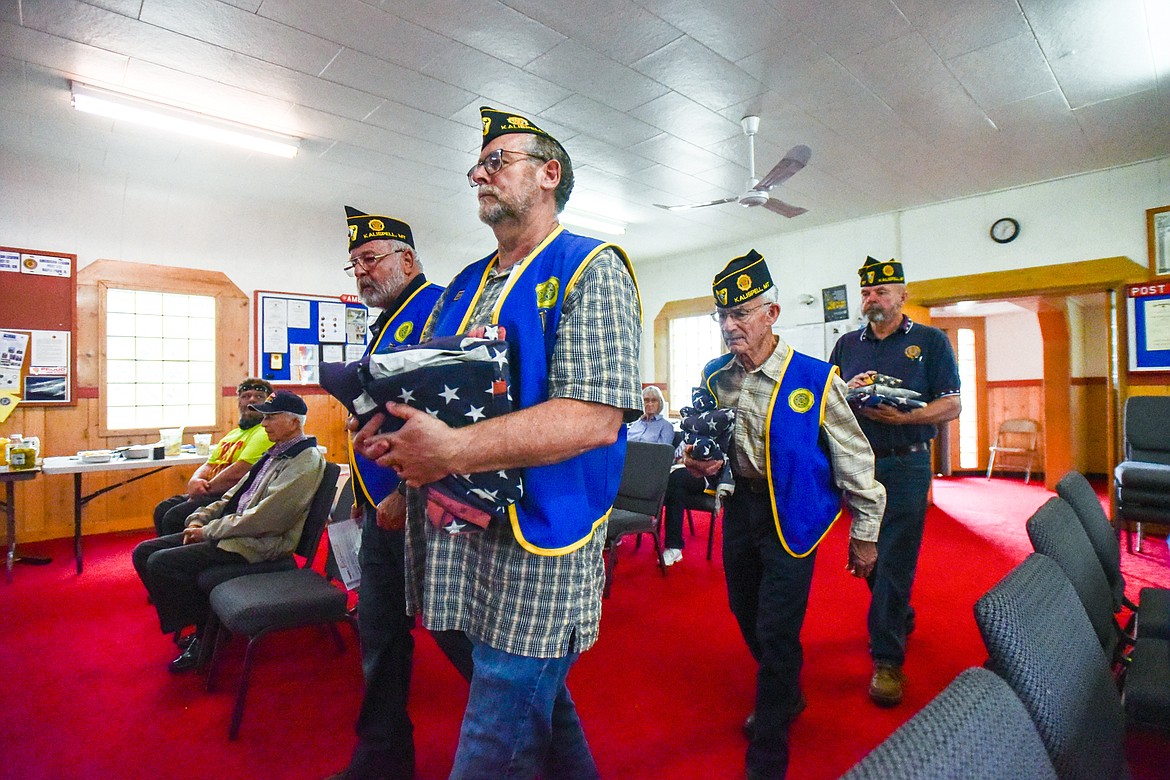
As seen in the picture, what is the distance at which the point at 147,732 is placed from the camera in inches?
85.4

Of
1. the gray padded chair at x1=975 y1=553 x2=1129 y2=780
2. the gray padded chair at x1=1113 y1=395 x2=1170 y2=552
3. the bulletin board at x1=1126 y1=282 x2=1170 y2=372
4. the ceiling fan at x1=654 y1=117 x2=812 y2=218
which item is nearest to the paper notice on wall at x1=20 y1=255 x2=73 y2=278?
the ceiling fan at x1=654 y1=117 x2=812 y2=218

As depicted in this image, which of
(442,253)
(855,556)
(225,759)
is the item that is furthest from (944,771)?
(442,253)

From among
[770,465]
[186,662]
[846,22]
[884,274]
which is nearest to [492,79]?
[846,22]

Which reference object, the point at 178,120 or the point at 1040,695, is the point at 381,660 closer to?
the point at 1040,695

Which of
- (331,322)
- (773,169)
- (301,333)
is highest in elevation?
(773,169)

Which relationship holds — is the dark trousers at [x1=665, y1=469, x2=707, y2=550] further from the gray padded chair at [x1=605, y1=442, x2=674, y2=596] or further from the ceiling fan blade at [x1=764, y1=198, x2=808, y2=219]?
the ceiling fan blade at [x1=764, y1=198, x2=808, y2=219]

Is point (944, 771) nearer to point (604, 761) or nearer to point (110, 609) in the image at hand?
point (604, 761)

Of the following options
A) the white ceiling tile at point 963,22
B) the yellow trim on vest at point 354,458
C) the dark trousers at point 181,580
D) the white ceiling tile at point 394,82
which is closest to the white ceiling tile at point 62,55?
the white ceiling tile at point 394,82

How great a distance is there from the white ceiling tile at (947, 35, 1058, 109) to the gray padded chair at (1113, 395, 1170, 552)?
2473 mm

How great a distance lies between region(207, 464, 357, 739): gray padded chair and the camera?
2137 millimetres

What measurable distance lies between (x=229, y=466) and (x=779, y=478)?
340cm

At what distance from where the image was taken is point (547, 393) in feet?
3.22

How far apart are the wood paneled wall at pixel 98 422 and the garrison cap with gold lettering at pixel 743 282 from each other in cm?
552

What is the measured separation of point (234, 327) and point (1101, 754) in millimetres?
6632
